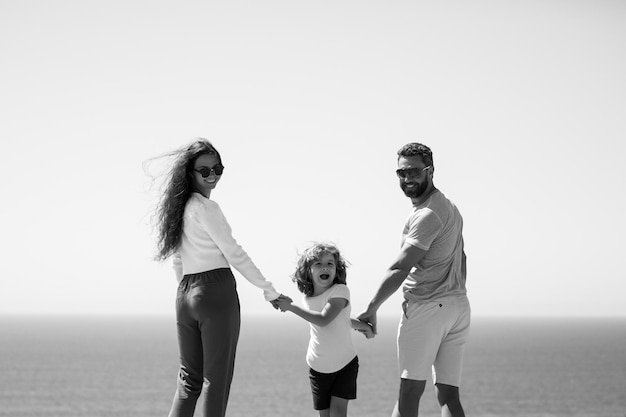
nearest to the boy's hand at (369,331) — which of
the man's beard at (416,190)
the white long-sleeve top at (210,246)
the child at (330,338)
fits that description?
the child at (330,338)

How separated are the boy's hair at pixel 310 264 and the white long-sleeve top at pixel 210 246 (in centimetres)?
50

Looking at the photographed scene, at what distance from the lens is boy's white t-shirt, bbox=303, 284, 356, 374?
5215 millimetres

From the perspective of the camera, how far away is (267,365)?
12362cm

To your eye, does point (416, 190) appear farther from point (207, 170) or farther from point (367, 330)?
point (207, 170)

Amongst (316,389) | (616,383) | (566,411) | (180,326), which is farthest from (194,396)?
(616,383)

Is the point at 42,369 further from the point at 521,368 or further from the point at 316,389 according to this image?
the point at 316,389

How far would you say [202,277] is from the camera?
15.6ft

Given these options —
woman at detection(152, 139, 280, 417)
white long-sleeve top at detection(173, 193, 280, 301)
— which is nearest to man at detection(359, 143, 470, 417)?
white long-sleeve top at detection(173, 193, 280, 301)

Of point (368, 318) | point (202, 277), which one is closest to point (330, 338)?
point (368, 318)

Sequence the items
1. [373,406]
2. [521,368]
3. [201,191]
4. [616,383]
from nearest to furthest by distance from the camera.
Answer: [201,191]
[373,406]
[616,383]
[521,368]

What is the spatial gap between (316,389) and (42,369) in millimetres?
127527

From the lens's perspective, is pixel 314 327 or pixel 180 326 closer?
pixel 180 326

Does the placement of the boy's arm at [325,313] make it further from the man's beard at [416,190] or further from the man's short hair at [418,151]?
the man's short hair at [418,151]

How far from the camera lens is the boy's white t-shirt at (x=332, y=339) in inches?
205
